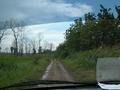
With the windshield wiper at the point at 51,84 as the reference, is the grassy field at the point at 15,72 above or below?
below

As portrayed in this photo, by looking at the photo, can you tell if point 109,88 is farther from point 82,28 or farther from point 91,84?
point 82,28

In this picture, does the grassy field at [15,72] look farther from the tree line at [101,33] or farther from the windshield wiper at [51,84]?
the windshield wiper at [51,84]

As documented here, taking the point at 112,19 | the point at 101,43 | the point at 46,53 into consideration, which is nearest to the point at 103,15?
the point at 112,19

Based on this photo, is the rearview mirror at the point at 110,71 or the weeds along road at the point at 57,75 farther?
the weeds along road at the point at 57,75

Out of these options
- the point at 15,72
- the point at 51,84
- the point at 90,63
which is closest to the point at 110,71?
the point at 51,84

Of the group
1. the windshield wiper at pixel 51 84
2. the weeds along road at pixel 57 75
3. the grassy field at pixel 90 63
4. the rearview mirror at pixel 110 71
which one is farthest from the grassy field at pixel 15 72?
the rearview mirror at pixel 110 71

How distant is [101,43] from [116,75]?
97.8ft

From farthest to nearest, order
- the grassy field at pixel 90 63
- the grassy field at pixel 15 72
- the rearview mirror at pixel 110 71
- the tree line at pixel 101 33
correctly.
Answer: the tree line at pixel 101 33, the grassy field at pixel 15 72, the grassy field at pixel 90 63, the rearview mirror at pixel 110 71

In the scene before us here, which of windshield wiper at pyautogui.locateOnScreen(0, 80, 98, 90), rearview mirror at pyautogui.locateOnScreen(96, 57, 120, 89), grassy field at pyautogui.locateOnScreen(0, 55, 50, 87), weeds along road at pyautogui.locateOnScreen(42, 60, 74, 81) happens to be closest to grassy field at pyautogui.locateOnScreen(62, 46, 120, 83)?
weeds along road at pyautogui.locateOnScreen(42, 60, 74, 81)

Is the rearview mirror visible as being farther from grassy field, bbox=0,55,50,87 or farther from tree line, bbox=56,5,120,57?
tree line, bbox=56,5,120,57

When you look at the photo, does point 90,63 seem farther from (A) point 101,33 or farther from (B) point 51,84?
(B) point 51,84

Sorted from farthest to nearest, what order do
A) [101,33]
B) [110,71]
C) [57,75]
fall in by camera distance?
[101,33] < [57,75] < [110,71]

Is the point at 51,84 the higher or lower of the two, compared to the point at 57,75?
higher

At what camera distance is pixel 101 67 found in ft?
7.18
